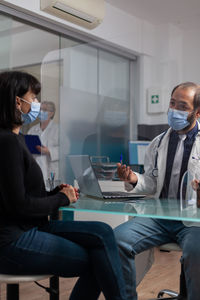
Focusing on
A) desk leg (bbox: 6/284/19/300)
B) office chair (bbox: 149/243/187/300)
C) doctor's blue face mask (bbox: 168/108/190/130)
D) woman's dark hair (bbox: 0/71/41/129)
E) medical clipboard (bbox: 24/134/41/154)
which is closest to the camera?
woman's dark hair (bbox: 0/71/41/129)

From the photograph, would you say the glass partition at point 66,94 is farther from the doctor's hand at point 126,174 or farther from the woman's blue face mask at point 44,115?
the doctor's hand at point 126,174

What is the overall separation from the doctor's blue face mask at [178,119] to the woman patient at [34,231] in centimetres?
84

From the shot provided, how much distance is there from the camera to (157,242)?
2115 mm

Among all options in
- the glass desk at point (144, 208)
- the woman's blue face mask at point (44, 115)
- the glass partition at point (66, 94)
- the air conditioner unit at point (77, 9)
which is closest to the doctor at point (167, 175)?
the glass desk at point (144, 208)

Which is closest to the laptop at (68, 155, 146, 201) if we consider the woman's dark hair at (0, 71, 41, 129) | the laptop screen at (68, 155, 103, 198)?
the laptop screen at (68, 155, 103, 198)

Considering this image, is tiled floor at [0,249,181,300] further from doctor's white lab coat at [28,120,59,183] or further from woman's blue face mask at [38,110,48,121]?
woman's blue face mask at [38,110,48,121]

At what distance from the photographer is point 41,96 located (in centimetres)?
436

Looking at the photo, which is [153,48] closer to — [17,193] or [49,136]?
[49,136]

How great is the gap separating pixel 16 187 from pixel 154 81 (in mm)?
3894

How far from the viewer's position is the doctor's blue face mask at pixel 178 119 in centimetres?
229

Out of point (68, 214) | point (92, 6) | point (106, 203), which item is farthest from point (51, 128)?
point (106, 203)

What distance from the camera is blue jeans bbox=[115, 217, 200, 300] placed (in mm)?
1826

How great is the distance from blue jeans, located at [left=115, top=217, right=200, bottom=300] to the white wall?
105 inches

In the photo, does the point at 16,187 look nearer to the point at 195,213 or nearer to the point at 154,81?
the point at 195,213
